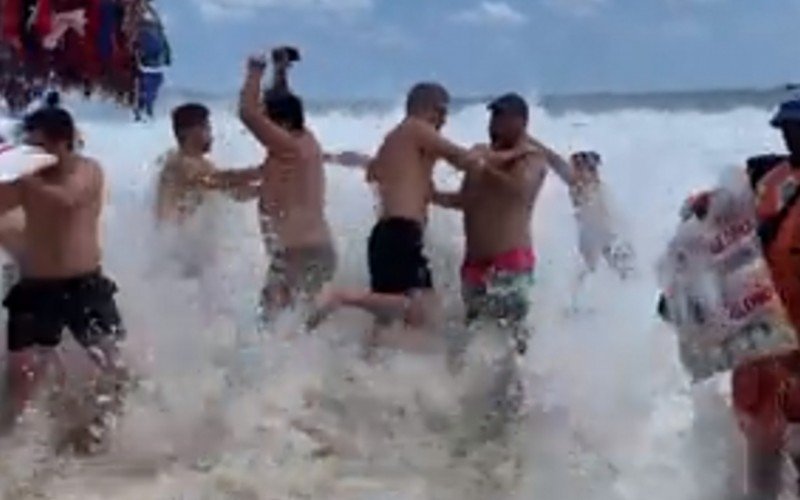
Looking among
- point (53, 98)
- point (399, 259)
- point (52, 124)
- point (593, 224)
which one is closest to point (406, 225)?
point (399, 259)

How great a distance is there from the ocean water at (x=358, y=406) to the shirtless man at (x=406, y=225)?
0.57 ft

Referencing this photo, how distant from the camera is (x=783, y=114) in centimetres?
464

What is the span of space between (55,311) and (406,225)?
5.07 ft

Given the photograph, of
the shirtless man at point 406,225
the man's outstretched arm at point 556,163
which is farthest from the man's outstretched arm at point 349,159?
the man's outstretched arm at point 556,163

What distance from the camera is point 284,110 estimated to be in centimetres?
729

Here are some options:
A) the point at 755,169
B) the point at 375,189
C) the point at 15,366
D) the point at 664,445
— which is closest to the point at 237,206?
the point at 375,189

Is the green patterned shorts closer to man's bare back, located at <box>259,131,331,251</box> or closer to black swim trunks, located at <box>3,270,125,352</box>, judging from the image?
man's bare back, located at <box>259,131,331,251</box>

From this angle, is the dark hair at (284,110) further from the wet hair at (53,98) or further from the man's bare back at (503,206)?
the wet hair at (53,98)

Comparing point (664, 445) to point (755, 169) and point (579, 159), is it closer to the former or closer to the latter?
point (755, 169)

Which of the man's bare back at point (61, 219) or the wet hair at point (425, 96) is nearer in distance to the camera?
the man's bare back at point (61, 219)

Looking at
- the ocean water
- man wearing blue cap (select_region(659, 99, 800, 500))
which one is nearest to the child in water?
the ocean water

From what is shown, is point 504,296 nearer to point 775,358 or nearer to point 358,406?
point 358,406

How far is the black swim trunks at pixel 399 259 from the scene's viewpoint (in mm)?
6883

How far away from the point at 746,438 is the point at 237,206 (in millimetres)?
4306
